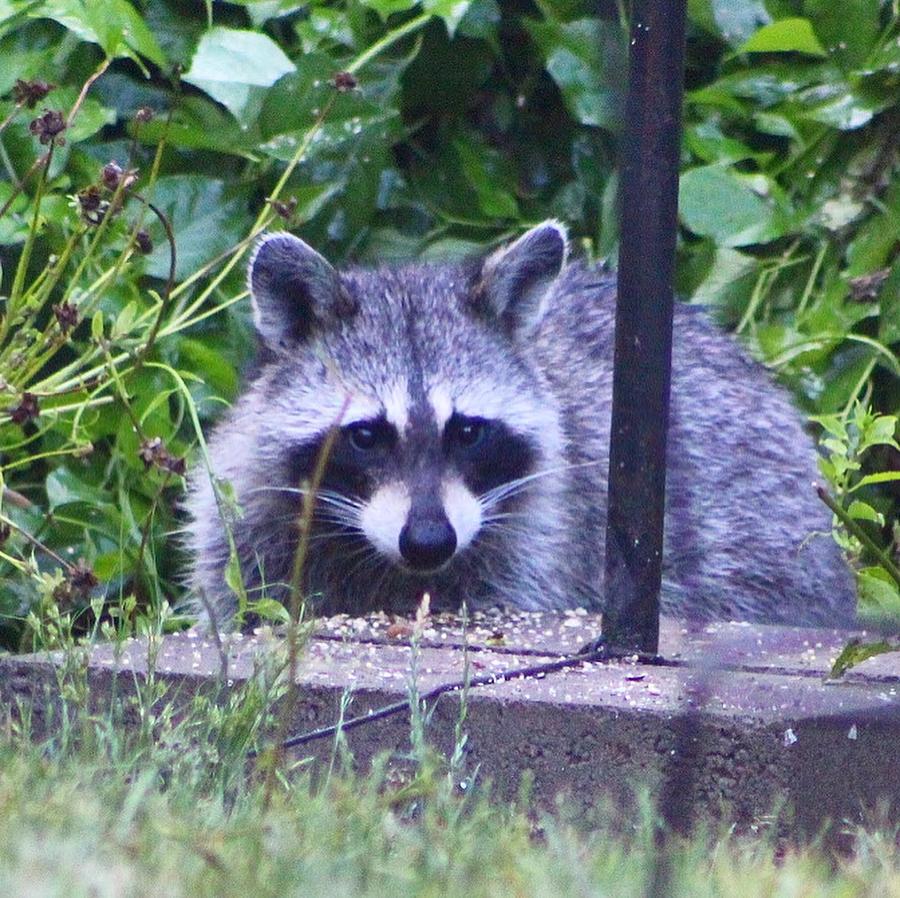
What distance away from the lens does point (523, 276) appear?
422cm

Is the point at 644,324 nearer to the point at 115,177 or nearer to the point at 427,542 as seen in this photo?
the point at 427,542

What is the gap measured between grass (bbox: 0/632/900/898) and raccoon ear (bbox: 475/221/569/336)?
1794mm

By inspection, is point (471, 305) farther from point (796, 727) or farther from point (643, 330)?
point (796, 727)

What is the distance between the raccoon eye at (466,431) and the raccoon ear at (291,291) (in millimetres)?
386

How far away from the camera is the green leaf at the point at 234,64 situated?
4543mm

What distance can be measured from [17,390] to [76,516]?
41.2 inches

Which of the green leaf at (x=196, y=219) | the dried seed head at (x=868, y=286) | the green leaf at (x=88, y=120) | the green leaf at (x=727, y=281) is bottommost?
the green leaf at (x=727, y=281)

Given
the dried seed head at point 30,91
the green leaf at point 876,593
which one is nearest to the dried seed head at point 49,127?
the dried seed head at point 30,91

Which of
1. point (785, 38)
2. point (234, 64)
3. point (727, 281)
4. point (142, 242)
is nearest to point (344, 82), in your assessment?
point (142, 242)

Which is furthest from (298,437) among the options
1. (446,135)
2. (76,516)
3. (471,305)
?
(446,135)

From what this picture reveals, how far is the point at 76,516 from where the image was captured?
461 centimetres

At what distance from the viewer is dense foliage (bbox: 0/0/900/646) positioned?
4.53m

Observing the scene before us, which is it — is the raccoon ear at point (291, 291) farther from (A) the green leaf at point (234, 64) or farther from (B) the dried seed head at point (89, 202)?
(A) the green leaf at point (234, 64)

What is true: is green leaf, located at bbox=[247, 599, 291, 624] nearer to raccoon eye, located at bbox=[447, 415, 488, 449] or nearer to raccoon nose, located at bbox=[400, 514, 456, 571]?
raccoon nose, located at bbox=[400, 514, 456, 571]
